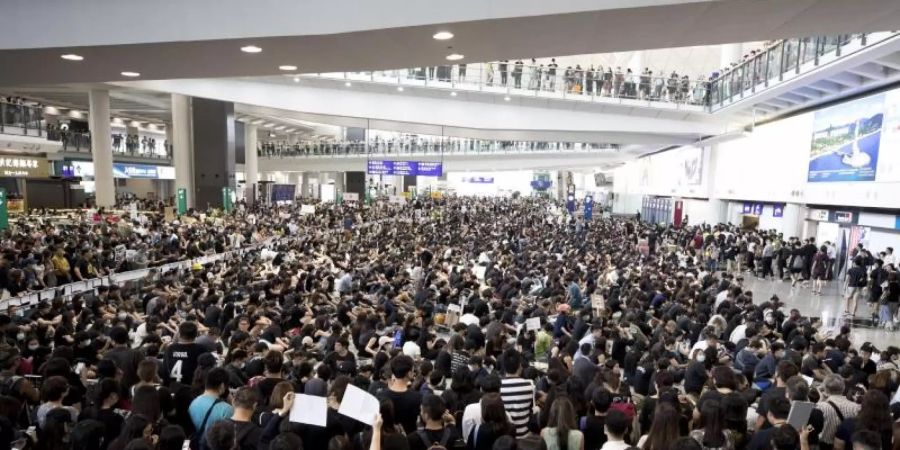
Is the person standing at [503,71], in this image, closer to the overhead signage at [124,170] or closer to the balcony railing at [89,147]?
the balcony railing at [89,147]

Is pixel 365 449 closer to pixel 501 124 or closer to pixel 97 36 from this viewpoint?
pixel 97 36

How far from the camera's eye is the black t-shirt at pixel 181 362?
19.7 ft

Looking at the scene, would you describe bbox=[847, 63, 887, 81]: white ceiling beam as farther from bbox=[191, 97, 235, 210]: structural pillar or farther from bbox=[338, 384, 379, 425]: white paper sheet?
bbox=[191, 97, 235, 210]: structural pillar

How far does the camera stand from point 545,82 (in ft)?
70.9

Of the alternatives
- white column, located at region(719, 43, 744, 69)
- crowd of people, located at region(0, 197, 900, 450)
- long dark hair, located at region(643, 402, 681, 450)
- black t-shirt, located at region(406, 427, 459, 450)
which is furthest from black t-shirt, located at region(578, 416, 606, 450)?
white column, located at region(719, 43, 744, 69)

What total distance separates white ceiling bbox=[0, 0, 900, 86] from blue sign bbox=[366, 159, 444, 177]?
23290 millimetres

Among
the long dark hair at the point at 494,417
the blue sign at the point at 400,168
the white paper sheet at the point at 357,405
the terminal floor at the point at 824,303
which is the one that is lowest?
the terminal floor at the point at 824,303

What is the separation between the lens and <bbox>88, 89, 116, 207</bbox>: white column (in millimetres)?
27453

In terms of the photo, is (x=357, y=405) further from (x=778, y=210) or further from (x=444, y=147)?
(x=444, y=147)

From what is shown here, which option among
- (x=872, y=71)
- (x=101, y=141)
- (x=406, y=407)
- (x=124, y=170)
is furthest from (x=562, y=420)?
(x=124, y=170)

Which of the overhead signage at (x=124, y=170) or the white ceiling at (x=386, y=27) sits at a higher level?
the white ceiling at (x=386, y=27)

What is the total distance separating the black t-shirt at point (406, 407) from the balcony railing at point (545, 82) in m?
17.8

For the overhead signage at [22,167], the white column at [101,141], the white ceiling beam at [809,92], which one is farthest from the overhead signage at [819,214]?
the overhead signage at [22,167]

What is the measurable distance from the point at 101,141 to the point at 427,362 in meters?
27.8
